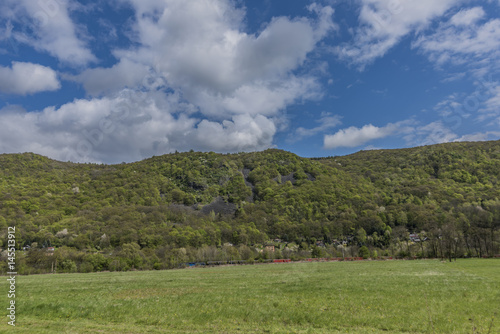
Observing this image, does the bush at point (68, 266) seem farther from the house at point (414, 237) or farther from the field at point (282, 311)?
the house at point (414, 237)

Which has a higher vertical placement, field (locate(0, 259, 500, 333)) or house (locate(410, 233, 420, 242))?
field (locate(0, 259, 500, 333))

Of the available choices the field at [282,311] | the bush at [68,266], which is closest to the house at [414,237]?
the field at [282,311]

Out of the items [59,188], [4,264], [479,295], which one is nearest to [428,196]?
[479,295]

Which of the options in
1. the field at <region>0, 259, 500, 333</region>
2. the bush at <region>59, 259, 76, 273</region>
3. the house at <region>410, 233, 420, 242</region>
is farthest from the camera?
the house at <region>410, 233, 420, 242</region>

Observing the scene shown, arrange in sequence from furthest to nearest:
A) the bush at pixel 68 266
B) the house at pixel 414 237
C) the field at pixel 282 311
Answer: the house at pixel 414 237 → the bush at pixel 68 266 → the field at pixel 282 311

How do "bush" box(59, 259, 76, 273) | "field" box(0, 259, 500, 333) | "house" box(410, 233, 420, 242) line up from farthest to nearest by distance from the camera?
"house" box(410, 233, 420, 242)
"bush" box(59, 259, 76, 273)
"field" box(0, 259, 500, 333)

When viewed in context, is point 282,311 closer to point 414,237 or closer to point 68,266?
point 68,266

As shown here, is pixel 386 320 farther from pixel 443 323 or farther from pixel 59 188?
pixel 59 188

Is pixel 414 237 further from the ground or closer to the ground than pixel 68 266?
closer to the ground

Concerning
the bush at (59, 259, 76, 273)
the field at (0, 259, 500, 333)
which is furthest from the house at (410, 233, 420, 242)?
the bush at (59, 259, 76, 273)

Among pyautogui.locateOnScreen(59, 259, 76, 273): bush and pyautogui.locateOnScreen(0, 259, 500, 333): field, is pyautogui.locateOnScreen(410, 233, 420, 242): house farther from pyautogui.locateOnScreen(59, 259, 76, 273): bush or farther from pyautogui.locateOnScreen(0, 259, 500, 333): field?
pyautogui.locateOnScreen(59, 259, 76, 273): bush

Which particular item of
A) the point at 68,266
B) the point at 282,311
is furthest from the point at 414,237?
the point at 68,266

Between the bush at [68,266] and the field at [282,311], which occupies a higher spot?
the field at [282,311]

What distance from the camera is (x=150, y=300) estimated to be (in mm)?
23734
